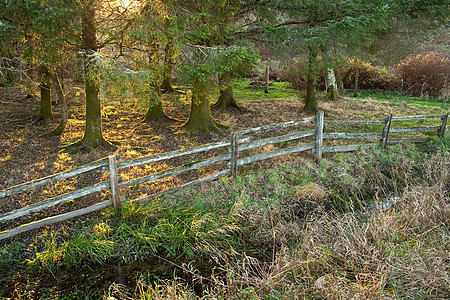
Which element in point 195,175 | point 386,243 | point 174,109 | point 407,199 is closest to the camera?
point 386,243

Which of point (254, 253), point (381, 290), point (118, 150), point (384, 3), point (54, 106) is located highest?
point (384, 3)

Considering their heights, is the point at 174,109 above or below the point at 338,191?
above

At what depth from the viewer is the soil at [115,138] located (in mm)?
7480

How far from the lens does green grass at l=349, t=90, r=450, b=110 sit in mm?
18234

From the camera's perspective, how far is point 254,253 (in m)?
5.66

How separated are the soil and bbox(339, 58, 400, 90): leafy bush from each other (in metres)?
4.89

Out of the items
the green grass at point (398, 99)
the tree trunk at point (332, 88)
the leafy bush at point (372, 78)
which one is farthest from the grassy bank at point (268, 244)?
the leafy bush at point (372, 78)

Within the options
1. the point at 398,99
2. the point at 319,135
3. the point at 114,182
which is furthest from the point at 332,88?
the point at 114,182

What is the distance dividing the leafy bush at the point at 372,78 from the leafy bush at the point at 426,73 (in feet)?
2.61

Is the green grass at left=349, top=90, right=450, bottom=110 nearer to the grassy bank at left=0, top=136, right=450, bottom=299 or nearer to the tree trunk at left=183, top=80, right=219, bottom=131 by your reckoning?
the grassy bank at left=0, top=136, right=450, bottom=299

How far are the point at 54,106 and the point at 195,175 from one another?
11926mm

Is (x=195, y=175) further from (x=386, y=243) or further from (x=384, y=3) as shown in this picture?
(x=384, y=3)

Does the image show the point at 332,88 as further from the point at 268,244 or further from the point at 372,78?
the point at 268,244

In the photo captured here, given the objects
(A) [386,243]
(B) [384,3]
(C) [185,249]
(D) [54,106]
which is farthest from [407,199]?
(D) [54,106]
